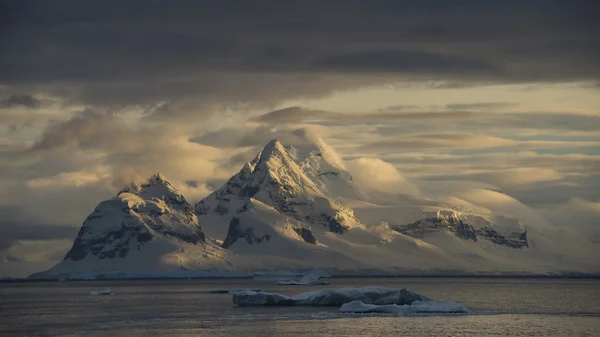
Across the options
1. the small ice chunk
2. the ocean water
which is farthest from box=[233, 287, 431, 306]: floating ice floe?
the small ice chunk

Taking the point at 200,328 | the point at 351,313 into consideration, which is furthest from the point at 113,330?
the point at 351,313

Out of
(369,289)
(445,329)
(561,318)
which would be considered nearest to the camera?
(445,329)

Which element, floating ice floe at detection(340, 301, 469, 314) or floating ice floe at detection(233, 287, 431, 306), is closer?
floating ice floe at detection(340, 301, 469, 314)

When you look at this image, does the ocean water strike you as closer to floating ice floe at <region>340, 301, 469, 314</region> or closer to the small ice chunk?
floating ice floe at <region>340, 301, 469, 314</region>

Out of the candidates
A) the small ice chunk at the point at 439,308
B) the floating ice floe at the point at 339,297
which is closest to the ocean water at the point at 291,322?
the small ice chunk at the point at 439,308

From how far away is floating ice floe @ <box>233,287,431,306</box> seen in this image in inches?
6983

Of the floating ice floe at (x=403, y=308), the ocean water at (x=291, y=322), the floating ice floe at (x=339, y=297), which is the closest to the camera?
the ocean water at (x=291, y=322)

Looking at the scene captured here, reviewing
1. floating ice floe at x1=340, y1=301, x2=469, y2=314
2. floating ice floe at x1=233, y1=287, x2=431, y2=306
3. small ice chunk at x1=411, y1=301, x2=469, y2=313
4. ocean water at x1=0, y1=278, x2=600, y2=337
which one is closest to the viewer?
ocean water at x1=0, y1=278, x2=600, y2=337

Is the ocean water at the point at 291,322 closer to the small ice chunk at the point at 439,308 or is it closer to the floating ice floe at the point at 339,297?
the small ice chunk at the point at 439,308

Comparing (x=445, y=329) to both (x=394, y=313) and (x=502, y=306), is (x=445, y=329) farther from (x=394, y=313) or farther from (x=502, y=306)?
(x=502, y=306)

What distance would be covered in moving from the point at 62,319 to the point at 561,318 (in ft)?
240

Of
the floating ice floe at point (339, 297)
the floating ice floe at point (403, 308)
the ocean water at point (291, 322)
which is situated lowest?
the ocean water at point (291, 322)

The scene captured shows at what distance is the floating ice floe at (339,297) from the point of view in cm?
17738

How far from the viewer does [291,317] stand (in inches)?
6304
